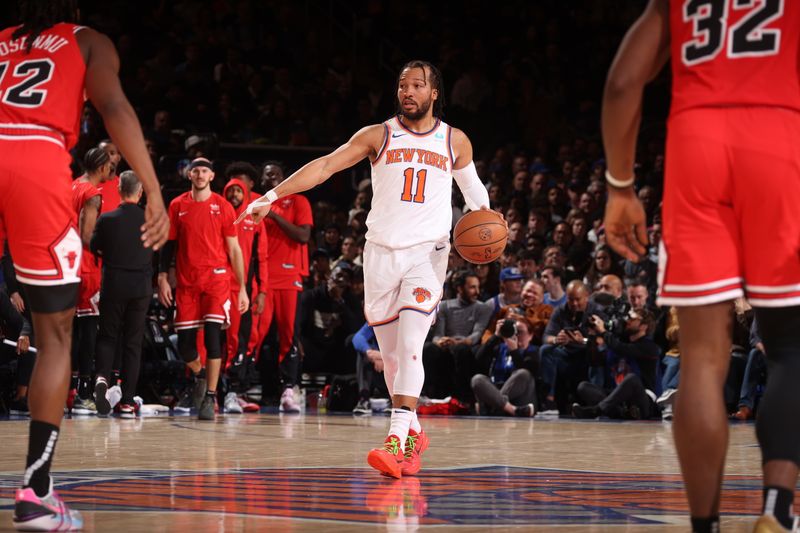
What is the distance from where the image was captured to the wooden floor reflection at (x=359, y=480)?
397cm

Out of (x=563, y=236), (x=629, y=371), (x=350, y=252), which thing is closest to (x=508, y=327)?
(x=629, y=371)

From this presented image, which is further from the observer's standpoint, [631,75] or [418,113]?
[418,113]

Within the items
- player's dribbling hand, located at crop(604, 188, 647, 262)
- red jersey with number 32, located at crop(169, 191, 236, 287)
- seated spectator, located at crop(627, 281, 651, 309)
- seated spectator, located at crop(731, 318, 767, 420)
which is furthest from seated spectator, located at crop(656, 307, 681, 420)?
player's dribbling hand, located at crop(604, 188, 647, 262)

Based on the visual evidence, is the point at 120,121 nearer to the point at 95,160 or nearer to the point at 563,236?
the point at 95,160

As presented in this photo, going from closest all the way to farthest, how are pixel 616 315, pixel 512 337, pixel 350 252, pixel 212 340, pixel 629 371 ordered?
pixel 212 340 < pixel 629 371 < pixel 616 315 < pixel 512 337 < pixel 350 252

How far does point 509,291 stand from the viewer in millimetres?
11766

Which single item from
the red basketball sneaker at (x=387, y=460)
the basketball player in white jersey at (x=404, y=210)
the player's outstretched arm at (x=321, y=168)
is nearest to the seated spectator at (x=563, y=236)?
the basketball player in white jersey at (x=404, y=210)

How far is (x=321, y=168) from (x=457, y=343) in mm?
5481

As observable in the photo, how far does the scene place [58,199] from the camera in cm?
383

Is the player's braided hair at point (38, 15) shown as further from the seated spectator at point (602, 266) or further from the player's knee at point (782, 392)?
the seated spectator at point (602, 266)

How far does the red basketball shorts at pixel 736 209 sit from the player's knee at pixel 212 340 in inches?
278

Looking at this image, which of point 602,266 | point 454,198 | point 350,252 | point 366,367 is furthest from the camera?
point 454,198

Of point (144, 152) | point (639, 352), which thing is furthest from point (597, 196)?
point (144, 152)

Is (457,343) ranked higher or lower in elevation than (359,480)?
higher
